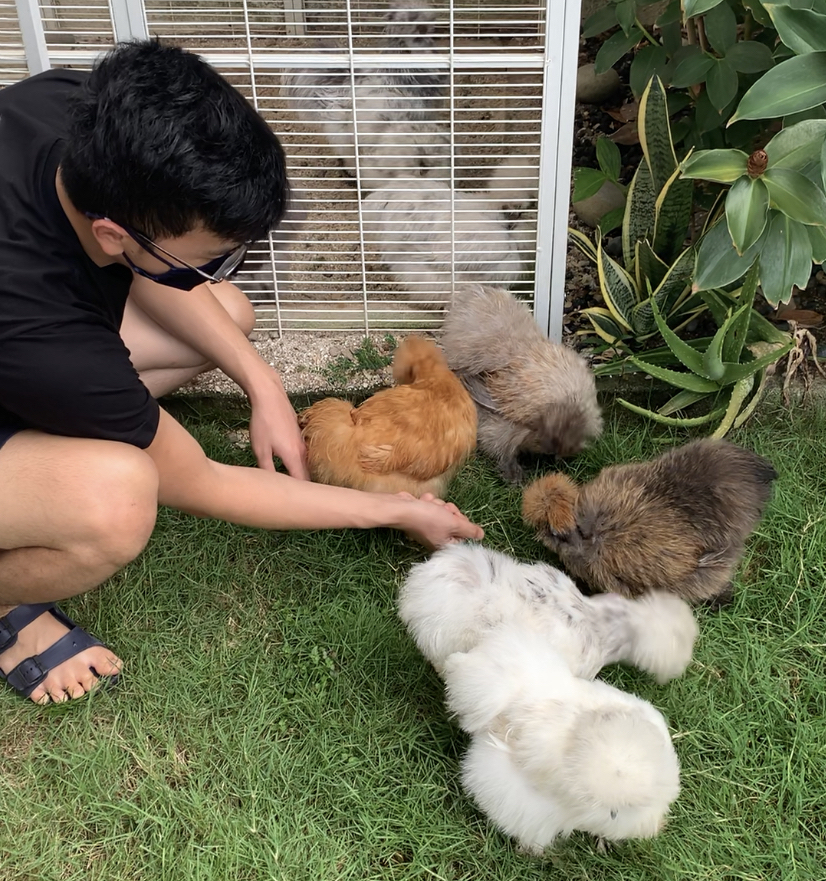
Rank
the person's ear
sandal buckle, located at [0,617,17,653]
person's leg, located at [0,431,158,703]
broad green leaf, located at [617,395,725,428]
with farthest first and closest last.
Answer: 1. broad green leaf, located at [617,395,725,428]
2. sandal buckle, located at [0,617,17,653]
3. person's leg, located at [0,431,158,703]
4. the person's ear

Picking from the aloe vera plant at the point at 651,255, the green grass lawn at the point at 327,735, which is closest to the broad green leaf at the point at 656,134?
the aloe vera plant at the point at 651,255

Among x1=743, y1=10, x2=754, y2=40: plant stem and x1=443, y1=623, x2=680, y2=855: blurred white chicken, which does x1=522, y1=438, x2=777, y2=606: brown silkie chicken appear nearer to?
x1=443, y1=623, x2=680, y2=855: blurred white chicken

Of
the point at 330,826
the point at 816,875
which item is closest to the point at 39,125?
the point at 330,826

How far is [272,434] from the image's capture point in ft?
8.64

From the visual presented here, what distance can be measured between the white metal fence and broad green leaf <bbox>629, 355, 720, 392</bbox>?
47cm

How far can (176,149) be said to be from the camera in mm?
1532

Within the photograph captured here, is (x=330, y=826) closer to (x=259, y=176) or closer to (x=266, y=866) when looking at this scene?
(x=266, y=866)

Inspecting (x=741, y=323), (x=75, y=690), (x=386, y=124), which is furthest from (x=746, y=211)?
(x=75, y=690)

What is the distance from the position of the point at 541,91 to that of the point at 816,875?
8.05ft

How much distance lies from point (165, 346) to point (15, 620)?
95 centimetres

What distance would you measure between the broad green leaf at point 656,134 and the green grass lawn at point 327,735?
1269 millimetres

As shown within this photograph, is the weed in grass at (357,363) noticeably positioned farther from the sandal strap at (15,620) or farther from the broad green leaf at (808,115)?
the broad green leaf at (808,115)

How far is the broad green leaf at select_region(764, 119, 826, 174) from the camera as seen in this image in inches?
89.9

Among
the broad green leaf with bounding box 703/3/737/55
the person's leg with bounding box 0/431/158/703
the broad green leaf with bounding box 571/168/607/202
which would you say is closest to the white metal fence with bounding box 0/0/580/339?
the broad green leaf with bounding box 571/168/607/202
